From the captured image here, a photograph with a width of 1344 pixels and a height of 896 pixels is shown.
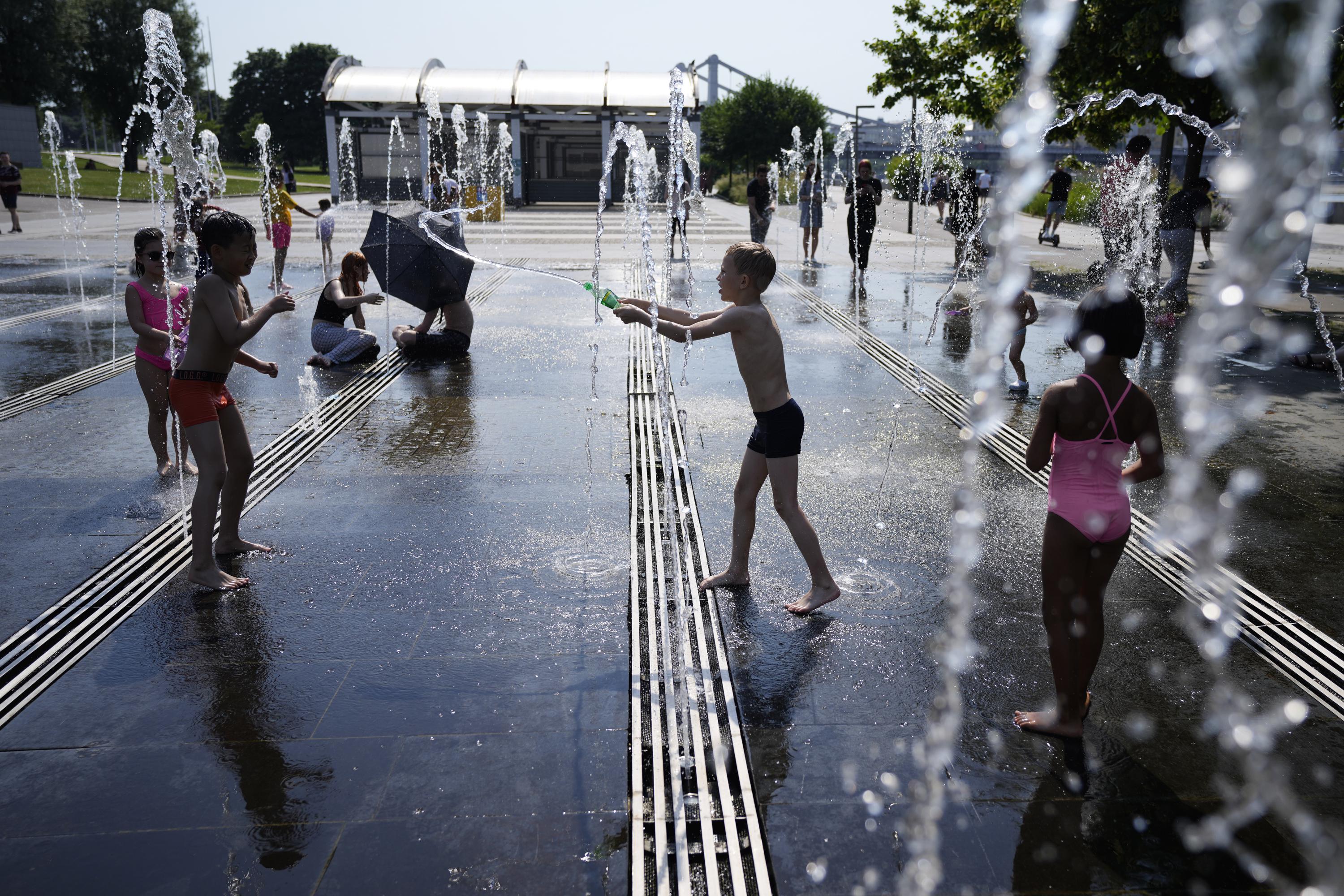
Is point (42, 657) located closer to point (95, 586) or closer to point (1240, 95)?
point (95, 586)

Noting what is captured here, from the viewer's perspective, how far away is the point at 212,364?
14.3 feet

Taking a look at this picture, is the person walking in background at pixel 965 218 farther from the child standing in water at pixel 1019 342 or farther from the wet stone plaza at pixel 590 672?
the wet stone plaza at pixel 590 672

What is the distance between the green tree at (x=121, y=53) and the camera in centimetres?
5981

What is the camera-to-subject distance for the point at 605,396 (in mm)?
8086

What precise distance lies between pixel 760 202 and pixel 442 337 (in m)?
10.5

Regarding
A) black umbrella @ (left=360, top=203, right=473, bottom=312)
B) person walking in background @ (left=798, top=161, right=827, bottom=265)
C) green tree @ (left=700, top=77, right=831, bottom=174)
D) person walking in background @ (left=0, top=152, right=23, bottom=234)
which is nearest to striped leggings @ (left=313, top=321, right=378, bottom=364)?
black umbrella @ (left=360, top=203, right=473, bottom=312)

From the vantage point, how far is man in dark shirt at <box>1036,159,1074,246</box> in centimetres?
2212

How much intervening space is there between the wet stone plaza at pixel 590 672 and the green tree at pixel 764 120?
5733cm

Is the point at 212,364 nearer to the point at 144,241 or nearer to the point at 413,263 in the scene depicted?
the point at 144,241

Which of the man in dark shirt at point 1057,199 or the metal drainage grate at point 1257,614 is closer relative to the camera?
the metal drainage grate at point 1257,614

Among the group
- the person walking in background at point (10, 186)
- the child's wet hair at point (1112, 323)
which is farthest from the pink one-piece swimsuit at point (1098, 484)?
the person walking in background at point (10, 186)

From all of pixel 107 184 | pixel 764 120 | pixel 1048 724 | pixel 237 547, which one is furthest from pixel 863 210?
pixel 764 120

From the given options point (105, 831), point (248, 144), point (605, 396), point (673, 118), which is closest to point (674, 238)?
point (605, 396)

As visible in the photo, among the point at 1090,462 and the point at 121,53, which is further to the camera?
the point at 121,53
